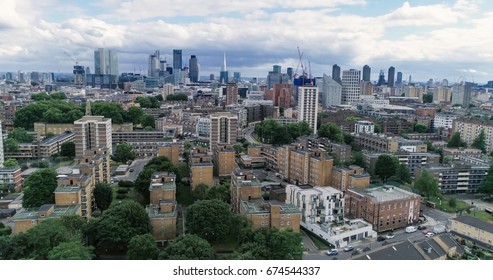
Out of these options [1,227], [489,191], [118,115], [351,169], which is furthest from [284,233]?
[118,115]

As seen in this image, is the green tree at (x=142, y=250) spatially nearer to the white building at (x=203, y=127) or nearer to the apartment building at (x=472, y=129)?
the white building at (x=203, y=127)

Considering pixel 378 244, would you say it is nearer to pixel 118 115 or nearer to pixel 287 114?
pixel 118 115

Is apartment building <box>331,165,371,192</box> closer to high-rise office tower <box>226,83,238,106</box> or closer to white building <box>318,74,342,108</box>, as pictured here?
high-rise office tower <box>226,83,238,106</box>

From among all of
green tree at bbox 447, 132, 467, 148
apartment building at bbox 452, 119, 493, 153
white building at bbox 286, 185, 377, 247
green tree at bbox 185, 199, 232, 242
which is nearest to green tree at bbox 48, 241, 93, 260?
green tree at bbox 185, 199, 232, 242

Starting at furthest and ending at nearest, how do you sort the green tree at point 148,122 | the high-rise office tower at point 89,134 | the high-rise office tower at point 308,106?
the green tree at point 148,122
the high-rise office tower at point 308,106
the high-rise office tower at point 89,134

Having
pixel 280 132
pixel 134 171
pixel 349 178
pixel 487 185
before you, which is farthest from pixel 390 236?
pixel 280 132

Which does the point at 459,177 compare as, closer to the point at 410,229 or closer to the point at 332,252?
the point at 410,229

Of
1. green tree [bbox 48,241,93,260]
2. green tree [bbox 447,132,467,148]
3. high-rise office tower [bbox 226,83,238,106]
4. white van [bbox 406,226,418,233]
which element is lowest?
white van [bbox 406,226,418,233]

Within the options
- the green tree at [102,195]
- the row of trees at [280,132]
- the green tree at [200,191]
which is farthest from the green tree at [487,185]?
the green tree at [102,195]
